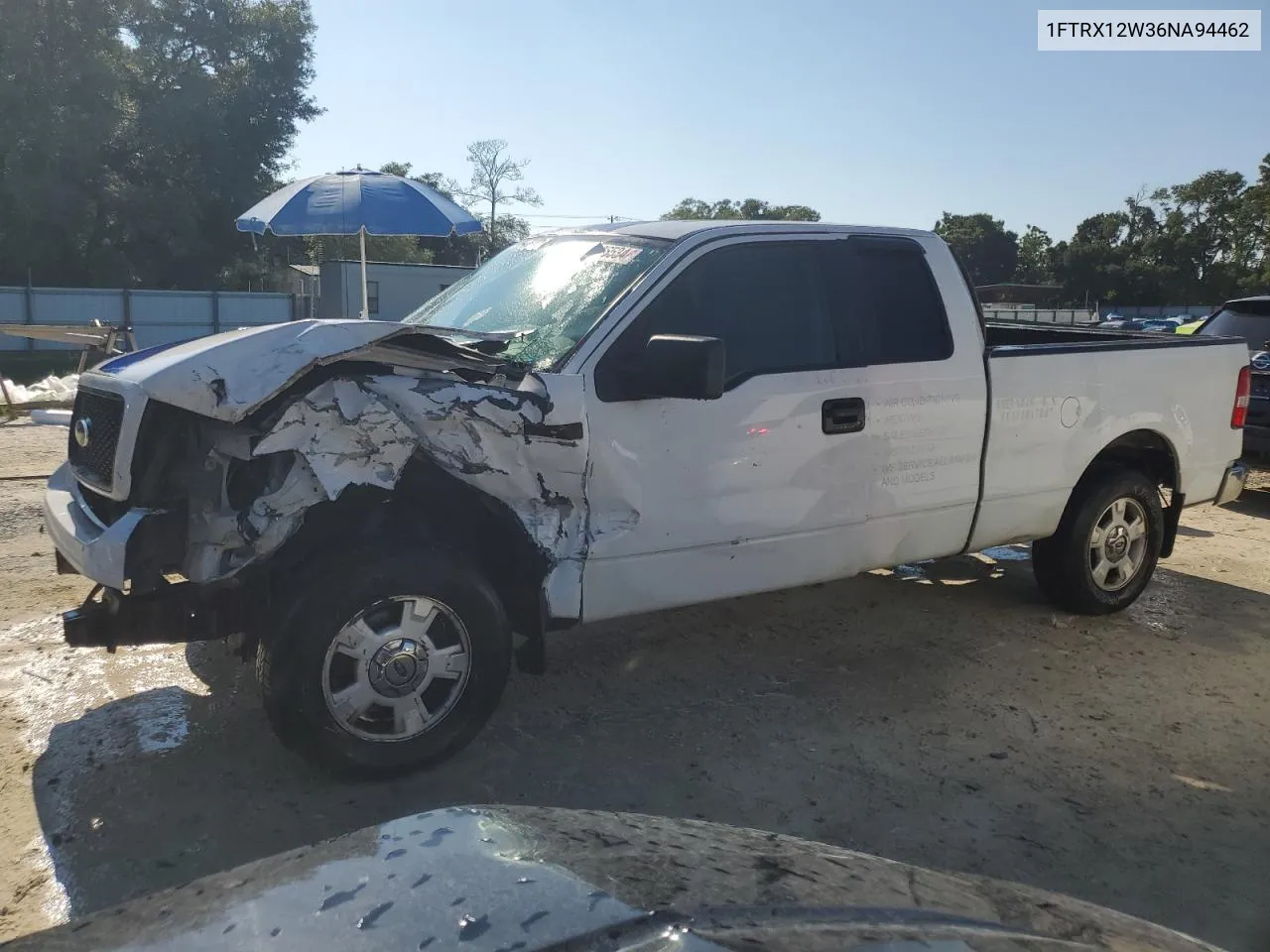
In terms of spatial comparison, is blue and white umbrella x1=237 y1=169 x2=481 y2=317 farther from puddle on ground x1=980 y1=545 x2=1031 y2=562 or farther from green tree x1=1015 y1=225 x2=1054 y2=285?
green tree x1=1015 y1=225 x2=1054 y2=285

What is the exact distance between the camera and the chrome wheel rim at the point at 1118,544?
18.4 ft

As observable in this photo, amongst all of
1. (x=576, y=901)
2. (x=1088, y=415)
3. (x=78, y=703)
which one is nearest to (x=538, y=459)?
(x=78, y=703)

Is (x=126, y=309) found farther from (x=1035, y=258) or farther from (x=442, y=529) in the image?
(x=1035, y=258)

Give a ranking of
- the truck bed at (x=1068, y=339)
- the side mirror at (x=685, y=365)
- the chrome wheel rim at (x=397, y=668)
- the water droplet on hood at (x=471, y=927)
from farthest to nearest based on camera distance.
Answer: the truck bed at (x=1068, y=339) < the side mirror at (x=685, y=365) < the chrome wheel rim at (x=397, y=668) < the water droplet on hood at (x=471, y=927)

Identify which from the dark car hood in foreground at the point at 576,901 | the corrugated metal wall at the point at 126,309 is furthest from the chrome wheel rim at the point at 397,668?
the corrugated metal wall at the point at 126,309

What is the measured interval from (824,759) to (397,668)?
166 centimetres


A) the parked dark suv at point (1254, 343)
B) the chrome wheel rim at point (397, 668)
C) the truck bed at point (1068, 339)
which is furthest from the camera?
the parked dark suv at point (1254, 343)

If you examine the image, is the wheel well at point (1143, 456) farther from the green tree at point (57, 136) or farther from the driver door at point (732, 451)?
the green tree at point (57, 136)

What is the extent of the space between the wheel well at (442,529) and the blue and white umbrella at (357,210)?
6.69 meters

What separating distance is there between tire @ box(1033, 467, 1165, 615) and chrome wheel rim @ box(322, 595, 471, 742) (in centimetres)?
348

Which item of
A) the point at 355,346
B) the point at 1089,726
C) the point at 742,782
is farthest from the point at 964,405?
the point at 355,346

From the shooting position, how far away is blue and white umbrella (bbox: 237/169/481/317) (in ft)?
32.9

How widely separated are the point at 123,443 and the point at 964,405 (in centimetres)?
357

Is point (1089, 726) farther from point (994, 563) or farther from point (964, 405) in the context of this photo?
point (994, 563)
